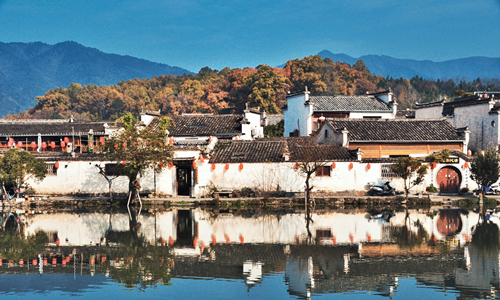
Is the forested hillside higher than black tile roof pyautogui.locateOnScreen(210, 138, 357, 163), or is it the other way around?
the forested hillside

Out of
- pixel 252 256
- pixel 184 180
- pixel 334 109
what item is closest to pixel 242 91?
pixel 334 109

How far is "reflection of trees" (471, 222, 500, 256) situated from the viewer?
1521 cm

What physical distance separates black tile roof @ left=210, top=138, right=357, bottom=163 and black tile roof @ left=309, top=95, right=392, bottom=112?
33.8 feet

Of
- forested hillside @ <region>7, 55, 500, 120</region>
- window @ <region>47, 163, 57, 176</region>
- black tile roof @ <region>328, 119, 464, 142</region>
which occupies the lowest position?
window @ <region>47, 163, 57, 176</region>

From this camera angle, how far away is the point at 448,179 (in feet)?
90.9

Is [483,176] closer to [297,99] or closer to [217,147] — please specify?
[217,147]

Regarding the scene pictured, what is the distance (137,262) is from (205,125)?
2311 centimetres

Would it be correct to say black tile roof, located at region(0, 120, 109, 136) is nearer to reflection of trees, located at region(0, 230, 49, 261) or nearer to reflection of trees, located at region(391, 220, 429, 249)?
reflection of trees, located at region(0, 230, 49, 261)

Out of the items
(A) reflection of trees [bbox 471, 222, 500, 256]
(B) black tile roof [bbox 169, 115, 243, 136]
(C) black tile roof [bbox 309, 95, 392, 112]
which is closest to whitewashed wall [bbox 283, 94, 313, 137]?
(C) black tile roof [bbox 309, 95, 392, 112]

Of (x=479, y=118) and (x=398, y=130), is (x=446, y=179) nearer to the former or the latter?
(x=398, y=130)

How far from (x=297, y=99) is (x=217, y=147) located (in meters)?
13.9

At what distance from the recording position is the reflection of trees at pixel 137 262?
12.5 metres

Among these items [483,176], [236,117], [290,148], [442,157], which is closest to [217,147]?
[290,148]

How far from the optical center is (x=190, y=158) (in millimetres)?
27109
